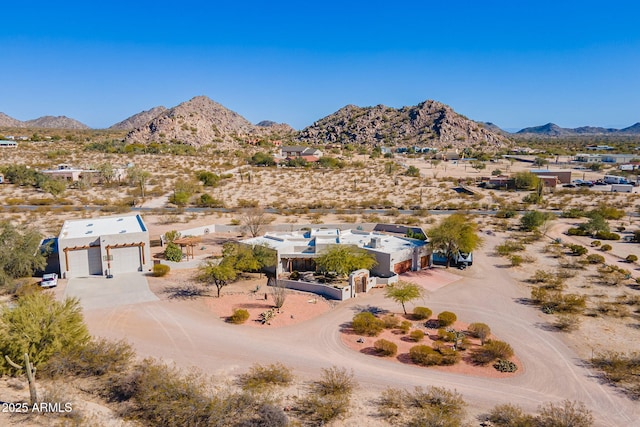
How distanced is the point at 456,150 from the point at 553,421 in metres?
159

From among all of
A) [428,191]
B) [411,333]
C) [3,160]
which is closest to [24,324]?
[411,333]

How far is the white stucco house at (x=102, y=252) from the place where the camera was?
3334 cm

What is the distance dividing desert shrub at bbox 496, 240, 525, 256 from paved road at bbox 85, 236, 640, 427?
1047cm

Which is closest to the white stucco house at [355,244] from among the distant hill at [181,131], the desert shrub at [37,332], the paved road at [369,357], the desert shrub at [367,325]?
the paved road at [369,357]

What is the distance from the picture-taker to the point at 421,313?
27.4 m

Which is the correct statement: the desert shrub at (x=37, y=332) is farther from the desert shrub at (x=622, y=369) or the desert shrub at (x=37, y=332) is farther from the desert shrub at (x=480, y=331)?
the desert shrub at (x=622, y=369)

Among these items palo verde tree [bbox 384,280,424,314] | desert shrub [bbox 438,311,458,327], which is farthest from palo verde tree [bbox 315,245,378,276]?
desert shrub [bbox 438,311,458,327]

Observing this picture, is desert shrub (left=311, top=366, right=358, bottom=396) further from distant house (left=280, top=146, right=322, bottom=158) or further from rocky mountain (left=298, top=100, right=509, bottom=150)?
rocky mountain (left=298, top=100, right=509, bottom=150)

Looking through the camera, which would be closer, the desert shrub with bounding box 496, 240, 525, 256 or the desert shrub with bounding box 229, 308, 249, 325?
the desert shrub with bounding box 229, 308, 249, 325

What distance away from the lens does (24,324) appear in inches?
756

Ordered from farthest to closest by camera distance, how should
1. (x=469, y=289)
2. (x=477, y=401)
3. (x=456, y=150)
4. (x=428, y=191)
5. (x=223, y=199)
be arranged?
(x=456, y=150) < (x=428, y=191) < (x=223, y=199) < (x=469, y=289) < (x=477, y=401)

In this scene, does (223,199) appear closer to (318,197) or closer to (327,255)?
(318,197)

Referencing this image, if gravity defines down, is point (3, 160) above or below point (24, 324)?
above

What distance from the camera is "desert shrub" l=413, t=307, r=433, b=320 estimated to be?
27391mm
